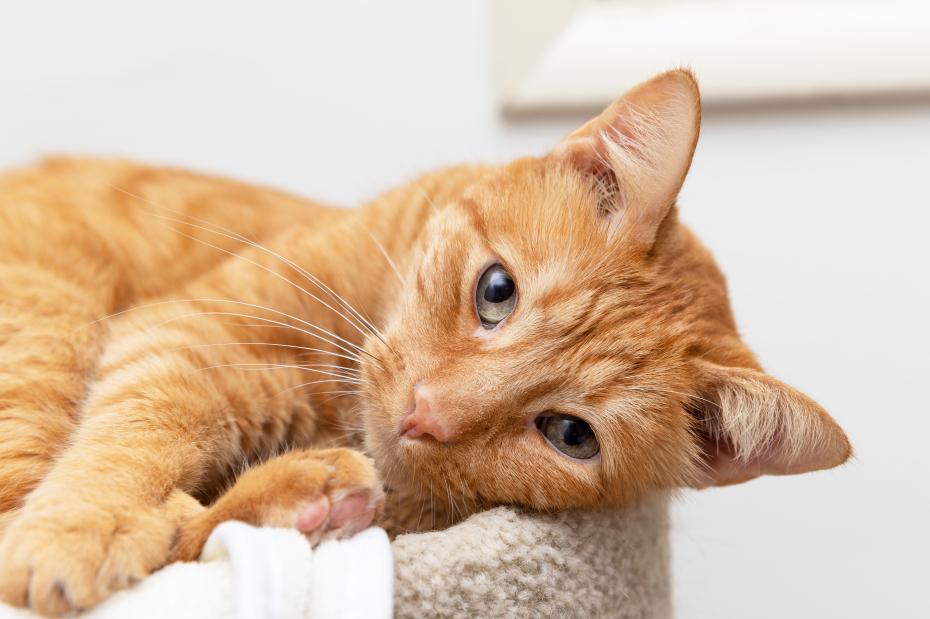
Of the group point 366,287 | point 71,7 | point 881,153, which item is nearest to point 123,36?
point 71,7

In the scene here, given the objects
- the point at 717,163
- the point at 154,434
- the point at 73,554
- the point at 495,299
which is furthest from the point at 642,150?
the point at 717,163

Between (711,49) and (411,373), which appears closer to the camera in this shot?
(411,373)

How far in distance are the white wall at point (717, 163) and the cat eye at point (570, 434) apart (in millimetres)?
952

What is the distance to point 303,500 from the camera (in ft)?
3.19

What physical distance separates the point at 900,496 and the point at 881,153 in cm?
81

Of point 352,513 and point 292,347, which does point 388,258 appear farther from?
point 352,513

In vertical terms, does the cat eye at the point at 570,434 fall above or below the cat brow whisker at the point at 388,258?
below

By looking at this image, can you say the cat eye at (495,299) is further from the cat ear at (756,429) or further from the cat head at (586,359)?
the cat ear at (756,429)

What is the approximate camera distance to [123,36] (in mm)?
2168

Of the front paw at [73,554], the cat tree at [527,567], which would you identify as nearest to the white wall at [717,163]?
the cat tree at [527,567]

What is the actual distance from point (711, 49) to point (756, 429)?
115cm

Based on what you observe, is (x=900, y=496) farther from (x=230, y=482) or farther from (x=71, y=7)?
(x=71, y=7)

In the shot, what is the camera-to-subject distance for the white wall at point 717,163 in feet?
6.53

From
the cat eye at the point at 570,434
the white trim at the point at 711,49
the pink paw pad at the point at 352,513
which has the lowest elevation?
the pink paw pad at the point at 352,513
